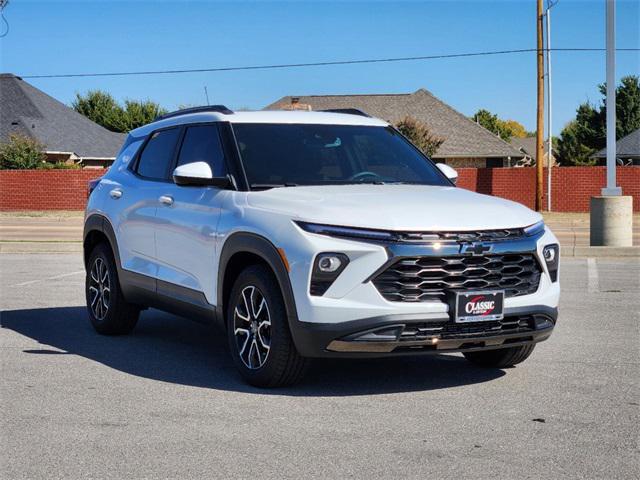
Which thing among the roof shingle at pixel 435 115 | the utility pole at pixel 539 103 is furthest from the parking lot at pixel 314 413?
the roof shingle at pixel 435 115

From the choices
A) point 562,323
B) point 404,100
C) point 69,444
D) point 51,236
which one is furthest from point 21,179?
point 69,444

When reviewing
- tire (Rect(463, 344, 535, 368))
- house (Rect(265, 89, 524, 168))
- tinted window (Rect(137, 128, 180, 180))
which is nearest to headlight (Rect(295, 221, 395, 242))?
tire (Rect(463, 344, 535, 368))

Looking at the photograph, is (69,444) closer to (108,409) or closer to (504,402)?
(108,409)

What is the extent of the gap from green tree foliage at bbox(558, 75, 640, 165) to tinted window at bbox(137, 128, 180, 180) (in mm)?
68562

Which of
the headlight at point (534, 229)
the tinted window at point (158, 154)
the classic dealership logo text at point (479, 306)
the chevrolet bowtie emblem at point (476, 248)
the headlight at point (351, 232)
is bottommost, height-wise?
the classic dealership logo text at point (479, 306)

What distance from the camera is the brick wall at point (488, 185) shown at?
4088cm

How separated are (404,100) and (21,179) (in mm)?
27157

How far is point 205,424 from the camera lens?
234 inches

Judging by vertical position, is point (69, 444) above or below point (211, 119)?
below

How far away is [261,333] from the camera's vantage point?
6.80 m

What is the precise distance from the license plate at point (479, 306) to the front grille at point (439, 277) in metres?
0.06

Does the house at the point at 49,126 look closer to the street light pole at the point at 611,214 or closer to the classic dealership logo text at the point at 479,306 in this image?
the street light pole at the point at 611,214

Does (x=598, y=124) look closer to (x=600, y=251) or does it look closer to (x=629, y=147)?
(x=629, y=147)

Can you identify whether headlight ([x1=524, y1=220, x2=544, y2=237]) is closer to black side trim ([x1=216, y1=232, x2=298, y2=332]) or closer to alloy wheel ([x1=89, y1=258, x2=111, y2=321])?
black side trim ([x1=216, y1=232, x2=298, y2=332])
